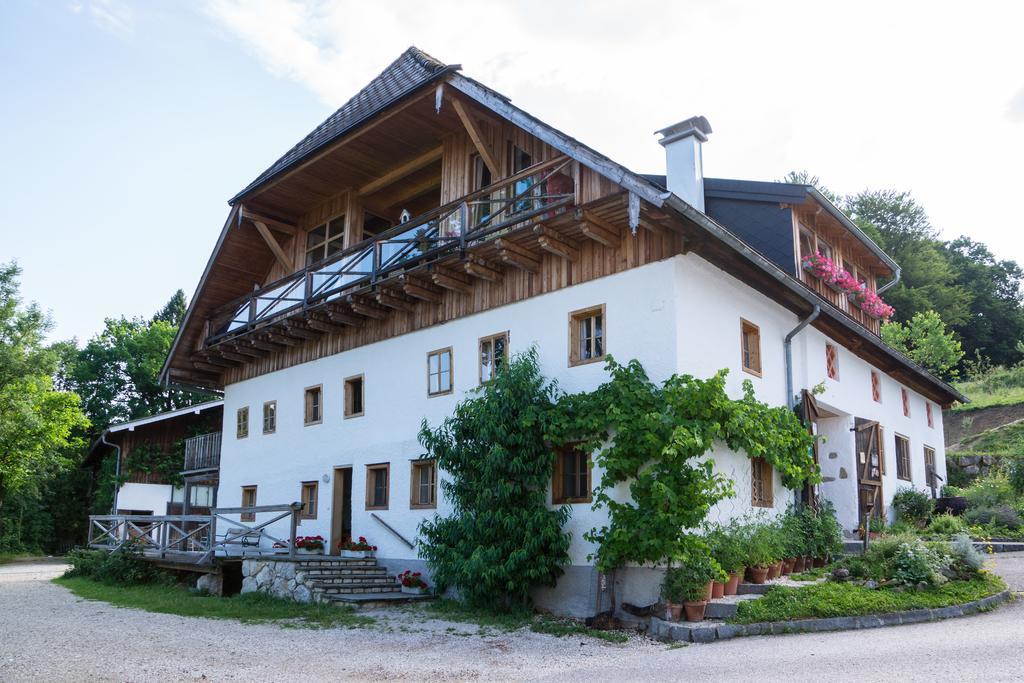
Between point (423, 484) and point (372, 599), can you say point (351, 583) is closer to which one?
point (372, 599)

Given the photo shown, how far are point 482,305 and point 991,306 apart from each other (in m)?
46.7

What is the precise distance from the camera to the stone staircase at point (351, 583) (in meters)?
14.3

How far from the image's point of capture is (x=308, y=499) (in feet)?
61.6

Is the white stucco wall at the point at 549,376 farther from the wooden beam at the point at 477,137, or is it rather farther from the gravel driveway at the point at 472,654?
the gravel driveway at the point at 472,654

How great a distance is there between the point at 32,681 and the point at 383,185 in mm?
12677

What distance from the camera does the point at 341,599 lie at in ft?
46.4

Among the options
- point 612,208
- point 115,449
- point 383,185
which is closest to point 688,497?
point 612,208

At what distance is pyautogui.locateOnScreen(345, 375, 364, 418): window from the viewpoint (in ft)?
58.8

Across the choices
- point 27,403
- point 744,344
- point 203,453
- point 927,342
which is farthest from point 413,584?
point 927,342

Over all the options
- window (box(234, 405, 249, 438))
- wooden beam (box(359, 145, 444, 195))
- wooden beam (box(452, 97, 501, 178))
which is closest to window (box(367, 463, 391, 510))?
window (box(234, 405, 249, 438))

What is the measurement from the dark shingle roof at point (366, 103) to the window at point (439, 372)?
4587 millimetres

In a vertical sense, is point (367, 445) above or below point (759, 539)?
above

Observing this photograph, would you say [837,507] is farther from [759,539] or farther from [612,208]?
[612,208]

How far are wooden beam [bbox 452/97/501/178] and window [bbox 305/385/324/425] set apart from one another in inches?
259
